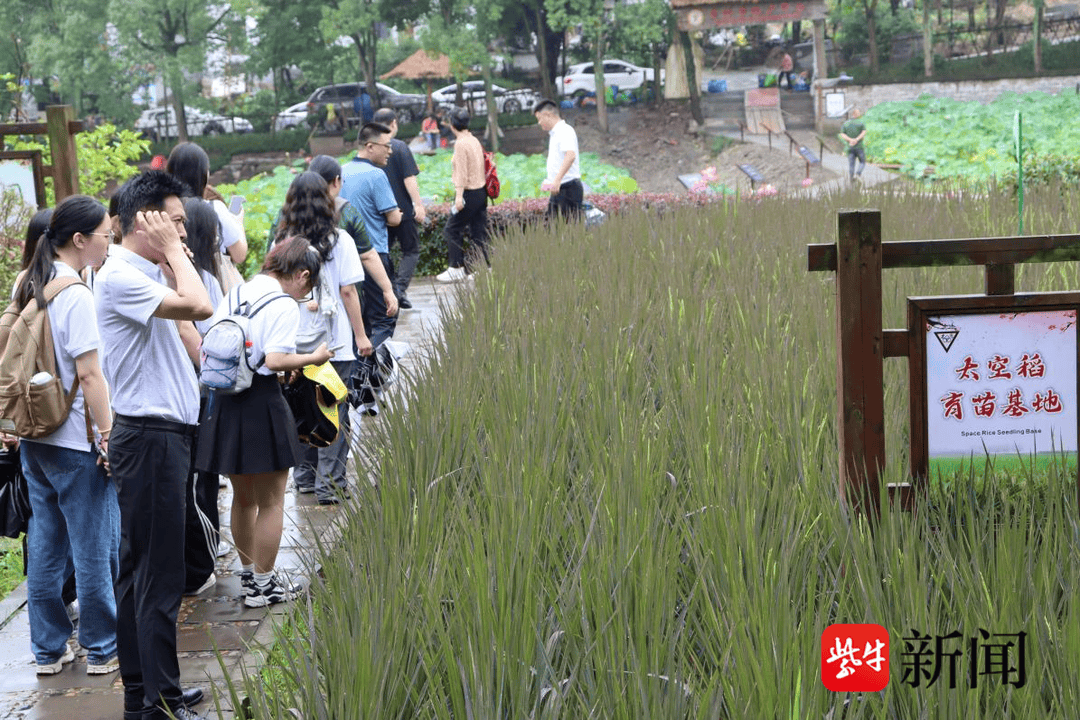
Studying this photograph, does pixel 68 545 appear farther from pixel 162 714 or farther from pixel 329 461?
pixel 329 461

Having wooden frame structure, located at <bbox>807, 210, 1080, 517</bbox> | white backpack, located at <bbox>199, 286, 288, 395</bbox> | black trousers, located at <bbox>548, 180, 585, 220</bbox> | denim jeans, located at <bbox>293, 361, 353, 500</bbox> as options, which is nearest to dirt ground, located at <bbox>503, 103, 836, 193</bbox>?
black trousers, located at <bbox>548, 180, 585, 220</bbox>

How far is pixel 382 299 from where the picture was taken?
7.61 m

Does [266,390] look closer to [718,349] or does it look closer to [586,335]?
[586,335]

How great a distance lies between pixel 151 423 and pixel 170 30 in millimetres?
30681

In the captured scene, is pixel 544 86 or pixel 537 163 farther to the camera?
pixel 544 86

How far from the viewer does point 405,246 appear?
930 centimetres

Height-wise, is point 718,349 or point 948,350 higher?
point 948,350

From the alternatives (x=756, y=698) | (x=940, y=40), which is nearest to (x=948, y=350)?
(x=756, y=698)

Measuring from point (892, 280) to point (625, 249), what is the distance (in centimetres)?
238

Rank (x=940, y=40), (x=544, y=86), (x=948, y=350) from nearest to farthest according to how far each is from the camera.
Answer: (x=948, y=350), (x=544, y=86), (x=940, y=40)

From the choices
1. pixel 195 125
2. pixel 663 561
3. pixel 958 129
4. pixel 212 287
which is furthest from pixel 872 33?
pixel 663 561

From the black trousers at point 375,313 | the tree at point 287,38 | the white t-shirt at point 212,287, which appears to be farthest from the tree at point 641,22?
the white t-shirt at point 212,287

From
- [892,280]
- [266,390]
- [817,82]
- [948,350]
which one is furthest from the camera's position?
[817,82]

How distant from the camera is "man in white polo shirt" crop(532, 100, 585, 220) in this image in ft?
33.3
